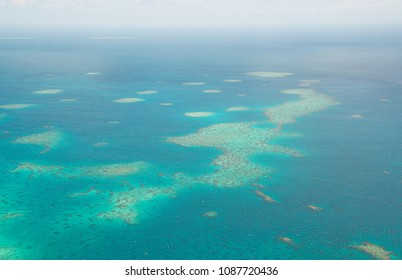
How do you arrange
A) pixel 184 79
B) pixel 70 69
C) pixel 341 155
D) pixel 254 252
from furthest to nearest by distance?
pixel 70 69
pixel 184 79
pixel 341 155
pixel 254 252

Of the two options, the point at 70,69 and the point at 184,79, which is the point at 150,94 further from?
the point at 70,69

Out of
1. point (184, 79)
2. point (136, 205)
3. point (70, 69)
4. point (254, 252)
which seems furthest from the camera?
point (70, 69)

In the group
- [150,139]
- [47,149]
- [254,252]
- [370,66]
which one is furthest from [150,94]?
[370,66]

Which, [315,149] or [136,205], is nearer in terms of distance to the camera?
[136,205]

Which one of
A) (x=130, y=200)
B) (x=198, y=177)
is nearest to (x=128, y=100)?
(x=198, y=177)

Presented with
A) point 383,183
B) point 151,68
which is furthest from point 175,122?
point 151,68

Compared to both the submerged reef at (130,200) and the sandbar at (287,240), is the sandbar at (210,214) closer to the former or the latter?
the submerged reef at (130,200)

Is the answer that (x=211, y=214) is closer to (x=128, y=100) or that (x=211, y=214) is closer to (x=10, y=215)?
(x=10, y=215)

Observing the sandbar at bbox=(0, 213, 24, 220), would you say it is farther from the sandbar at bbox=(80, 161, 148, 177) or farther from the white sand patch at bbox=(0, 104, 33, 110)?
the white sand patch at bbox=(0, 104, 33, 110)
